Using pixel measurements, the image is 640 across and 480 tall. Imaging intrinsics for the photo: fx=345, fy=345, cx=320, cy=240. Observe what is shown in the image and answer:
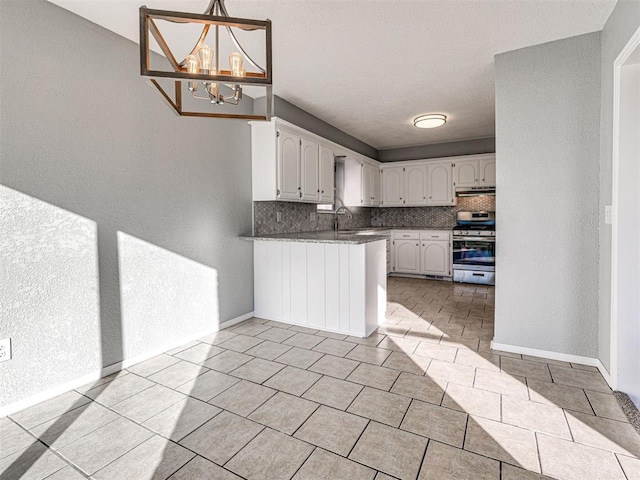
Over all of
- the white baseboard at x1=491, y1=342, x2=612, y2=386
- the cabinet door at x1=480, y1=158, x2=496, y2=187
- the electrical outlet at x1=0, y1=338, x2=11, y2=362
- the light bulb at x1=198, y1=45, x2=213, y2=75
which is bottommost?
the white baseboard at x1=491, y1=342, x2=612, y2=386

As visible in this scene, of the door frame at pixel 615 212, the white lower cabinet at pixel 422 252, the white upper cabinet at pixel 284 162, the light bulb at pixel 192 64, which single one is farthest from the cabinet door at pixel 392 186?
the light bulb at pixel 192 64

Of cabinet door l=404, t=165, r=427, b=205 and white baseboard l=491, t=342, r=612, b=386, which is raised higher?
cabinet door l=404, t=165, r=427, b=205

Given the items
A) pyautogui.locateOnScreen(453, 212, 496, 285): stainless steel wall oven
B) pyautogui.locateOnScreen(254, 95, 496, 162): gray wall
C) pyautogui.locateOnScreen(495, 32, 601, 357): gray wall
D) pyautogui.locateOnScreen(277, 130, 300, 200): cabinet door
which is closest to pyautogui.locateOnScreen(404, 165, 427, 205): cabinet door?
pyautogui.locateOnScreen(254, 95, 496, 162): gray wall

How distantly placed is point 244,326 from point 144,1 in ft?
8.91

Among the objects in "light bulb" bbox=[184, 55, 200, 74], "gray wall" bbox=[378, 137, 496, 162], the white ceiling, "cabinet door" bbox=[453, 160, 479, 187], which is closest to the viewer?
"light bulb" bbox=[184, 55, 200, 74]

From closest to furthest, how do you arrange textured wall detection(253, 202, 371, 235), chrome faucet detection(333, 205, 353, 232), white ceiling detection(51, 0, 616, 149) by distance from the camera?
white ceiling detection(51, 0, 616, 149)
textured wall detection(253, 202, 371, 235)
chrome faucet detection(333, 205, 353, 232)

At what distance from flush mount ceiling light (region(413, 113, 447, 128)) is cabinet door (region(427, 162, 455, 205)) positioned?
4.57 ft

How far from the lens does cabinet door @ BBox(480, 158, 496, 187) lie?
5.61 m

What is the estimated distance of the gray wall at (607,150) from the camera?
2080 mm

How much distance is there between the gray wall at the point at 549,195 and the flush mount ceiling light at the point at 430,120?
1.71 meters

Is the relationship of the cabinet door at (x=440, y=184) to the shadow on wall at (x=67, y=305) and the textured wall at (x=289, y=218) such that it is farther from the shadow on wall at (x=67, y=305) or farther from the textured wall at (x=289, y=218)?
the shadow on wall at (x=67, y=305)

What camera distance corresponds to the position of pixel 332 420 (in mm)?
1841

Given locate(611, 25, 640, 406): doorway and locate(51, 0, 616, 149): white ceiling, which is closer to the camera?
locate(611, 25, 640, 406): doorway

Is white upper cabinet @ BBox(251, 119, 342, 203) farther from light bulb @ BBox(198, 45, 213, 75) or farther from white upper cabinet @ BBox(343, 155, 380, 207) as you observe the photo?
light bulb @ BBox(198, 45, 213, 75)
